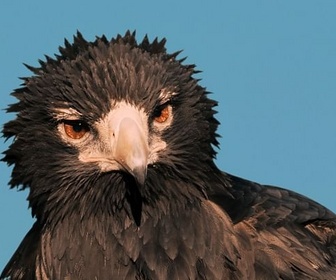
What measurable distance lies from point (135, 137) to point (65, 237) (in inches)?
51.4

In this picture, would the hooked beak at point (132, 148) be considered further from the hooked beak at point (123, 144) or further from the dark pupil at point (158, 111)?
the dark pupil at point (158, 111)

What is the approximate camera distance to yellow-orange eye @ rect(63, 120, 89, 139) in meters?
9.16

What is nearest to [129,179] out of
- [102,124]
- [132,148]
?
[102,124]

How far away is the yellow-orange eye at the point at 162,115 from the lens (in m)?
9.20

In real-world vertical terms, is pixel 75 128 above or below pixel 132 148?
above

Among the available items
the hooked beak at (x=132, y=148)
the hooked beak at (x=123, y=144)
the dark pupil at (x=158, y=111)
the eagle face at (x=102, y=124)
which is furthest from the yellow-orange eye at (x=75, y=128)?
the dark pupil at (x=158, y=111)

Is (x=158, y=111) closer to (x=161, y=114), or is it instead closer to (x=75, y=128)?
(x=161, y=114)

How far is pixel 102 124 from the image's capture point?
9.06 meters

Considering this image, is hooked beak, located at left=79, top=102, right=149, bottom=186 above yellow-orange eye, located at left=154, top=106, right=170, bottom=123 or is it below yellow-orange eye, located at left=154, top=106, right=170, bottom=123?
below

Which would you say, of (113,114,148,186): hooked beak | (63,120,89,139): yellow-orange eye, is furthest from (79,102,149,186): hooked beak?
(63,120,89,139): yellow-orange eye

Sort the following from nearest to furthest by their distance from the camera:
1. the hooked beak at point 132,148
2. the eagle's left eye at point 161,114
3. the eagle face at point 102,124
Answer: the hooked beak at point 132,148 < the eagle face at point 102,124 < the eagle's left eye at point 161,114

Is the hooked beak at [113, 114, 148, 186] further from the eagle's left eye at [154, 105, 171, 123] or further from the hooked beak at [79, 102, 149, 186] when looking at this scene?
the eagle's left eye at [154, 105, 171, 123]

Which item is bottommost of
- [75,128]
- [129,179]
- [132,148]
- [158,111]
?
[129,179]

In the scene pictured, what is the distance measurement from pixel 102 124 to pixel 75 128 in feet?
0.84
